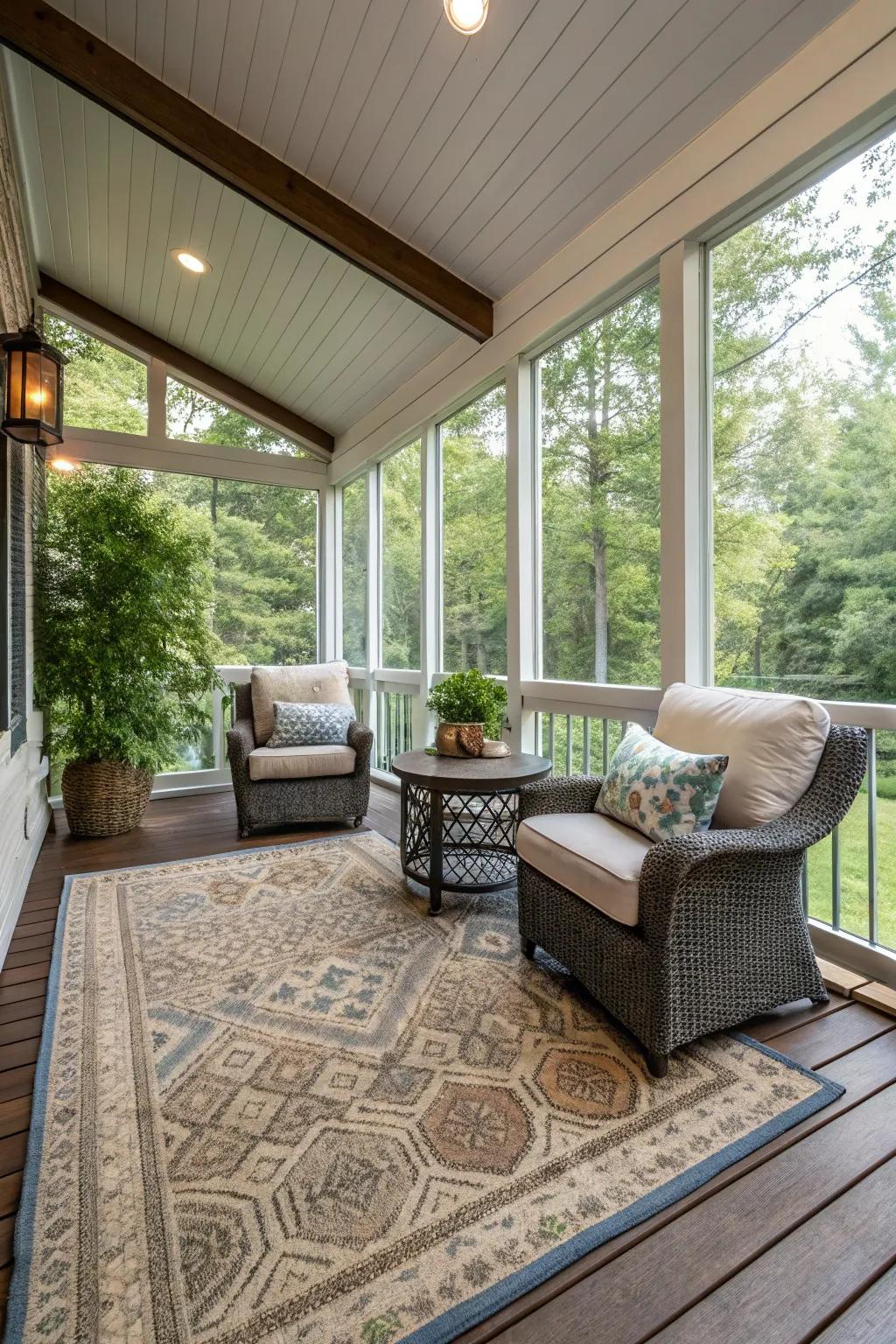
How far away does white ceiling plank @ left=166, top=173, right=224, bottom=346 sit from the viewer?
11.5 feet

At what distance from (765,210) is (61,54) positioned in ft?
9.51

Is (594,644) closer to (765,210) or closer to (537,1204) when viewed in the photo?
(765,210)

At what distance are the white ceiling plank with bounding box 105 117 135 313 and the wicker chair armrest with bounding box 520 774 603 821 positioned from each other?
368cm

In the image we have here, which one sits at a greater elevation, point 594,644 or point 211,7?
point 211,7

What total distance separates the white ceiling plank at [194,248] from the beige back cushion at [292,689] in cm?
252

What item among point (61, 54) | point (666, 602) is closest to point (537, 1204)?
point (666, 602)

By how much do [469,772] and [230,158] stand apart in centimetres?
298

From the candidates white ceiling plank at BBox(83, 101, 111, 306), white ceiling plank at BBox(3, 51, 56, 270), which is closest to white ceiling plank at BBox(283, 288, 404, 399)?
white ceiling plank at BBox(83, 101, 111, 306)

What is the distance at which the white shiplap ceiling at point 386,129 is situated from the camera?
2215 mm

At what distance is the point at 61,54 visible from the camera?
2754 mm

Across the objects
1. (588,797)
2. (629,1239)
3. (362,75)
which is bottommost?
(629,1239)

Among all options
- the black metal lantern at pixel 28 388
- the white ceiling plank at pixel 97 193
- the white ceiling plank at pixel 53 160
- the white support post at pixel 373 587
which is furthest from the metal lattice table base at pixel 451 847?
the white ceiling plank at pixel 53 160

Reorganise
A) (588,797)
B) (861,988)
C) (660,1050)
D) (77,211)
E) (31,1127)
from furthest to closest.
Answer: (77,211)
(588,797)
(861,988)
(660,1050)
(31,1127)

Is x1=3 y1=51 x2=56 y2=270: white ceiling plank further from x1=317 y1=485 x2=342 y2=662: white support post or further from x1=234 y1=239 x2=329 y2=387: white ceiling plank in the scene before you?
x1=317 y1=485 x2=342 y2=662: white support post
